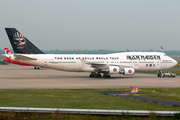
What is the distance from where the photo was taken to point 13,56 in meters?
38.0

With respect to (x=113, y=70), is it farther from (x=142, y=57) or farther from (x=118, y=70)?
(x=142, y=57)

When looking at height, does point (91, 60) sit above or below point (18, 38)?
below

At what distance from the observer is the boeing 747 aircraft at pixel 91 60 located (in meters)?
39.0

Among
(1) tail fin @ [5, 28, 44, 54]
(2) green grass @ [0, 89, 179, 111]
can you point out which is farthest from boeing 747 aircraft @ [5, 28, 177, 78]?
(2) green grass @ [0, 89, 179, 111]

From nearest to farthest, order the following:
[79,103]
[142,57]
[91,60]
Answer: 1. [79,103]
2. [91,60]
3. [142,57]

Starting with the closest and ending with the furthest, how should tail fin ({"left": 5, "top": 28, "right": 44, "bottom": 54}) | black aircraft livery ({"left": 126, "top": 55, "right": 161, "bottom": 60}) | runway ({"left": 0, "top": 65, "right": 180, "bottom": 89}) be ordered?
runway ({"left": 0, "top": 65, "right": 180, "bottom": 89}) < tail fin ({"left": 5, "top": 28, "right": 44, "bottom": 54}) < black aircraft livery ({"left": 126, "top": 55, "right": 161, "bottom": 60})

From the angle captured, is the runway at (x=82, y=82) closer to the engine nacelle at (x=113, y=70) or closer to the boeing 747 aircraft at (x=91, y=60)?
the engine nacelle at (x=113, y=70)

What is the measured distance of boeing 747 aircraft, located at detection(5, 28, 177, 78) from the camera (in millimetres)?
39009

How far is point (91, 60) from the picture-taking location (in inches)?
1606

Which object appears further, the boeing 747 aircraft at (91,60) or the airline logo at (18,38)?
the airline logo at (18,38)

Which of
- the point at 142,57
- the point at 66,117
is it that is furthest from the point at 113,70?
the point at 66,117

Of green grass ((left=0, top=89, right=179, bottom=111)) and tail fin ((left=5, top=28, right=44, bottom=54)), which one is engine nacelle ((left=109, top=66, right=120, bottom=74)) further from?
green grass ((left=0, top=89, right=179, bottom=111))

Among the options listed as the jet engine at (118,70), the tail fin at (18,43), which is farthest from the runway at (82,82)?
the tail fin at (18,43)

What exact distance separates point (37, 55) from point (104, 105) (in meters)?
26.3
